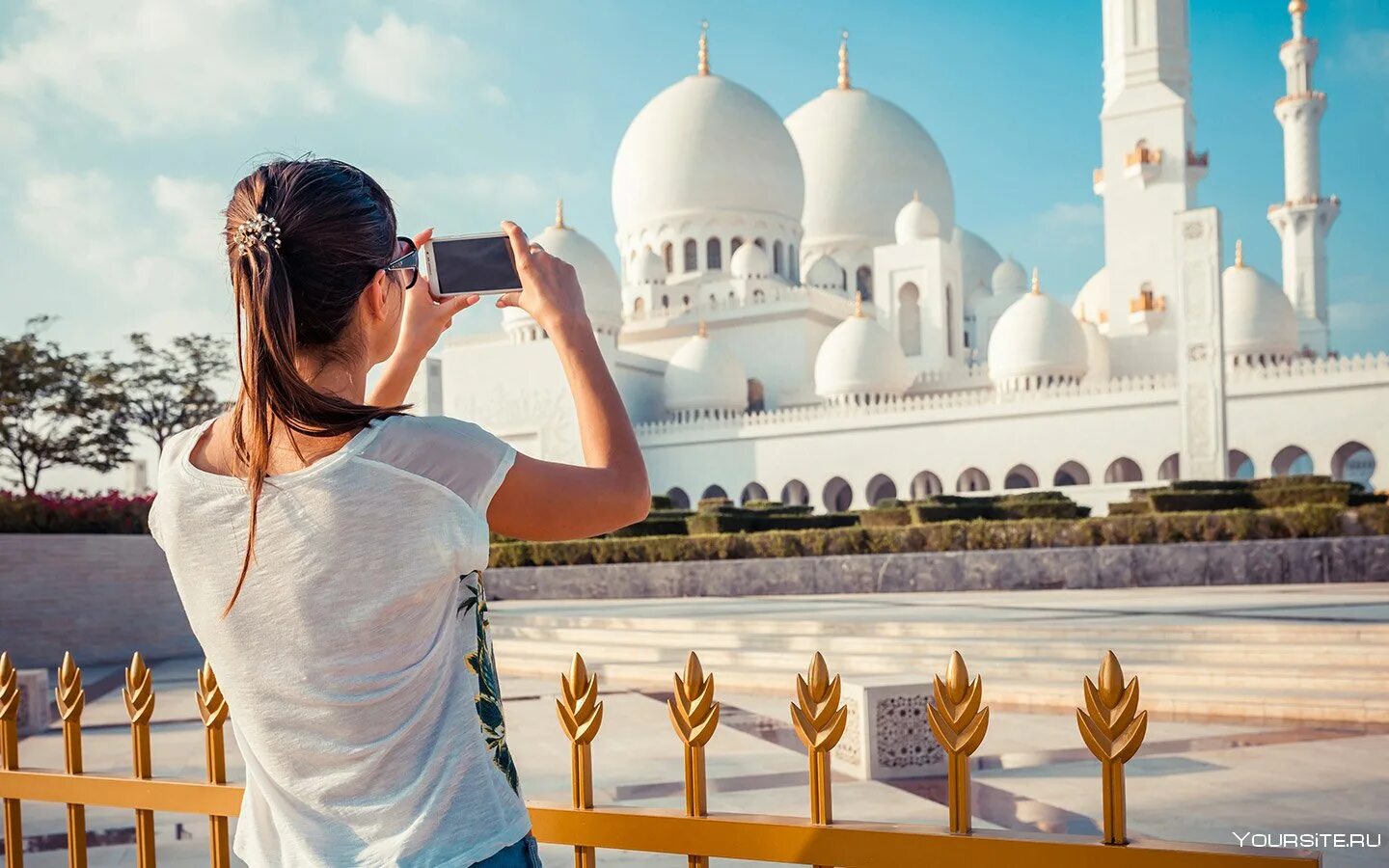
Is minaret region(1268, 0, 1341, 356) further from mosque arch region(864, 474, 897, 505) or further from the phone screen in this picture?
the phone screen

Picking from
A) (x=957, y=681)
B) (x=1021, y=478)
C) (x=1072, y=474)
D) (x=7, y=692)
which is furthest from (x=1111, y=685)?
(x=1072, y=474)

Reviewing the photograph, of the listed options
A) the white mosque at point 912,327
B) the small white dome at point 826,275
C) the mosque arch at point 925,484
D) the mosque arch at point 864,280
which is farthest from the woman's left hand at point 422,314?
the mosque arch at point 864,280

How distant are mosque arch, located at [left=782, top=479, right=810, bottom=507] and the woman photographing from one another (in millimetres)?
25837

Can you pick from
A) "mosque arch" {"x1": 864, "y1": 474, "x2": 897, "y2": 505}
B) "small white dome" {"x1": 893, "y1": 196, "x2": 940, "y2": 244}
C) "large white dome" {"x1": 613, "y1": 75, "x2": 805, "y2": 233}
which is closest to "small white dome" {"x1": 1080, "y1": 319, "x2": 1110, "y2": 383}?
"mosque arch" {"x1": 864, "y1": 474, "x2": 897, "y2": 505}

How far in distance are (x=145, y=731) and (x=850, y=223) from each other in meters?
32.8

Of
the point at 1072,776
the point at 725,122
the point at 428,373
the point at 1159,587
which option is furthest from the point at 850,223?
the point at 1072,776

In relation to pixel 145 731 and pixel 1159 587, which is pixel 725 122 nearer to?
pixel 1159 587

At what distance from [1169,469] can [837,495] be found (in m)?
7.32

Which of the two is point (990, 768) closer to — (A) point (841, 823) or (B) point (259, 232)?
(A) point (841, 823)

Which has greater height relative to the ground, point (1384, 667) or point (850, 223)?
point (850, 223)

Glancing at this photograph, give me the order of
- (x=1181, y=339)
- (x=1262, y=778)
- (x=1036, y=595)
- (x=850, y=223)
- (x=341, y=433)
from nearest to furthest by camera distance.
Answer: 1. (x=341, y=433)
2. (x=1262, y=778)
3. (x=1036, y=595)
4. (x=1181, y=339)
5. (x=850, y=223)

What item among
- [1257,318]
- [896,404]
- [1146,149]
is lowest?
[896,404]

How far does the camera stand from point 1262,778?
4.08 meters

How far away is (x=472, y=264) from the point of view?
142 cm
